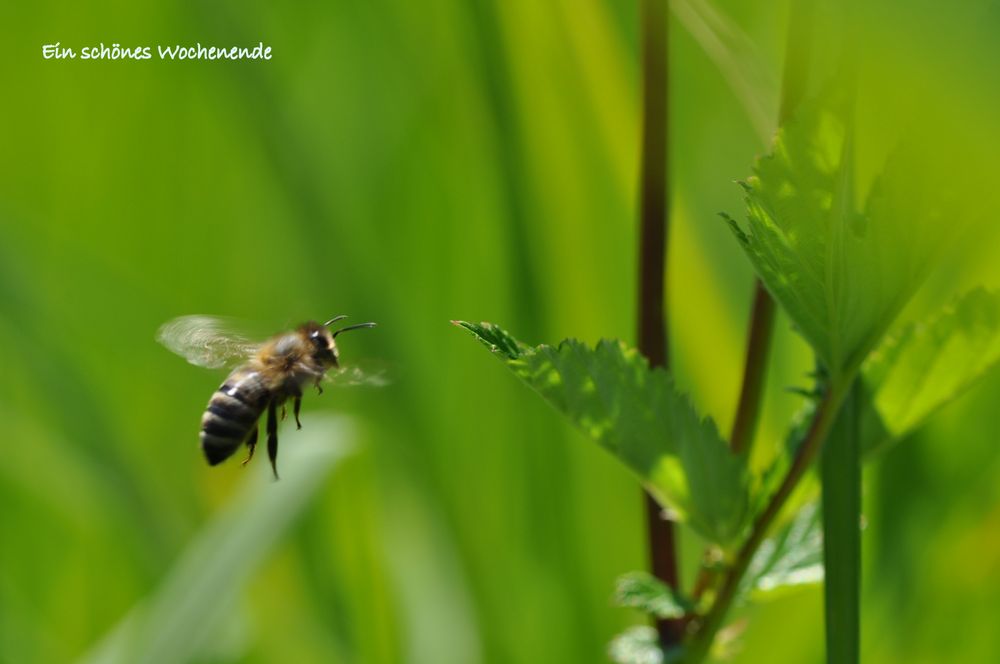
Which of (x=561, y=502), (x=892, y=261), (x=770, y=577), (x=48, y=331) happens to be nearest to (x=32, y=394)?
(x=48, y=331)

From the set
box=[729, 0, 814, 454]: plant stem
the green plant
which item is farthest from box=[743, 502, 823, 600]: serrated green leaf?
box=[729, 0, 814, 454]: plant stem

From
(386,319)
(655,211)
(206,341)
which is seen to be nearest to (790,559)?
(655,211)

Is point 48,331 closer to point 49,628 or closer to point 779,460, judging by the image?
point 49,628

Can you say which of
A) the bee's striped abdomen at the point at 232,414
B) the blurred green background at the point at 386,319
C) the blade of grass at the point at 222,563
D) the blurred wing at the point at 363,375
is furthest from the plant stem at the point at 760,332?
the blade of grass at the point at 222,563

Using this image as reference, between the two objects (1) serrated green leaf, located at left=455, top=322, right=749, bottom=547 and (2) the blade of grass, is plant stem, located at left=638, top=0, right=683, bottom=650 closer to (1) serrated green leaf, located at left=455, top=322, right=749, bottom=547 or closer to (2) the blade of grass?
(1) serrated green leaf, located at left=455, top=322, right=749, bottom=547

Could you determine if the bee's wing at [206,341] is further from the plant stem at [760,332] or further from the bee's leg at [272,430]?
the plant stem at [760,332]

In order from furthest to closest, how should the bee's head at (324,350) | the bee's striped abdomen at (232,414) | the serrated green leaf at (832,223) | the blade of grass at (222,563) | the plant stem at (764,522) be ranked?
the blade of grass at (222,563), the bee's head at (324,350), the bee's striped abdomen at (232,414), the plant stem at (764,522), the serrated green leaf at (832,223)
